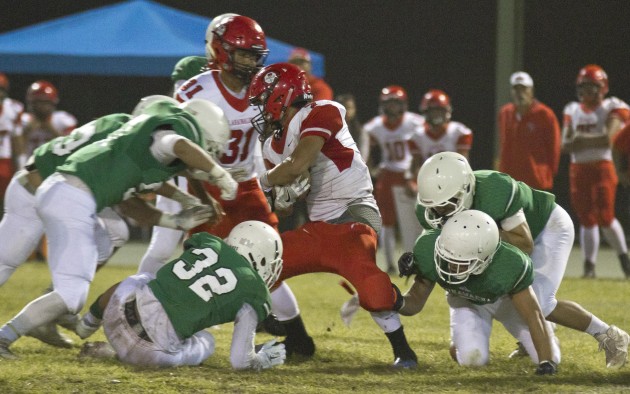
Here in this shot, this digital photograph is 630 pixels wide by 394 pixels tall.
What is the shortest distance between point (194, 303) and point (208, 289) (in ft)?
0.28

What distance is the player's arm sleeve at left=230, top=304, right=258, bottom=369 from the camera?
443 cm

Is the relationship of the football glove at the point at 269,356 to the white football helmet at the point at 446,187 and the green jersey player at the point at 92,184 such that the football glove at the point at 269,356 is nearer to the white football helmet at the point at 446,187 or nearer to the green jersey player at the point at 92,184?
the green jersey player at the point at 92,184

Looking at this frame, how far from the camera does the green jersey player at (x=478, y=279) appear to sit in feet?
14.8

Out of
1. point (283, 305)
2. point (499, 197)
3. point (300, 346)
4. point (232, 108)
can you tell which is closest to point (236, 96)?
point (232, 108)

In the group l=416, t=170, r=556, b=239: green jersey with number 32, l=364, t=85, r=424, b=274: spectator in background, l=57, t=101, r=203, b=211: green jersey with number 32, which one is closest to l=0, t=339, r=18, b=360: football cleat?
l=57, t=101, r=203, b=211: green jersey with number 32

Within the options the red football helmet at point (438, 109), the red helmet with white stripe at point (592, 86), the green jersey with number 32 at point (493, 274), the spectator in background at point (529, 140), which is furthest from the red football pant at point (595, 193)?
the green jersey with number 32 at point (493, 274)

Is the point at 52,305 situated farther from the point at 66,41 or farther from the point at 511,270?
the point at 66,41

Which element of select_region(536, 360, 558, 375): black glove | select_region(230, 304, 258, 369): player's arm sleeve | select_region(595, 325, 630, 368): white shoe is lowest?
select_region(595, 325, 630, 368): white shoe

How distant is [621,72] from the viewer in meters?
13.4

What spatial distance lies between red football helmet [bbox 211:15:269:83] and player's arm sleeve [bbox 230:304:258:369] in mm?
1693

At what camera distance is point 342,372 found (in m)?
4.83

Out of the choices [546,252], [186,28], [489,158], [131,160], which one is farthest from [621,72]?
[131,160]

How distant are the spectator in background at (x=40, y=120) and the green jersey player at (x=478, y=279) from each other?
6281 mm

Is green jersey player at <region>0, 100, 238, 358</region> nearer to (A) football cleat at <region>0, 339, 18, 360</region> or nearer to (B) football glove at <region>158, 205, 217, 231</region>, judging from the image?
(A) football cleat at <region>0, 339, 18, 360</region>
